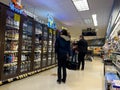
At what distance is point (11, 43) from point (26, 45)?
29.9 inches

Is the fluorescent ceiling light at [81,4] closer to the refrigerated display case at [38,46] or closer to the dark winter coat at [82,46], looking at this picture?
the dark winter coat at [82,46]

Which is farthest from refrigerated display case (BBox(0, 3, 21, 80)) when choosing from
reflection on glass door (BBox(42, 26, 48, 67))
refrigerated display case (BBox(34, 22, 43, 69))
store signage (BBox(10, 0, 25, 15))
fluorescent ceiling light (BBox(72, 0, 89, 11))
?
fluorescent ceiling light (BBox(72, 0, 89, 11))

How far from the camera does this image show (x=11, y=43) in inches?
159

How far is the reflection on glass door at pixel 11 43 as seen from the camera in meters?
3.88

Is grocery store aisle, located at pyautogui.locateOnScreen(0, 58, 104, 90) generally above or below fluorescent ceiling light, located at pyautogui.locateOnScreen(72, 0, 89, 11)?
below

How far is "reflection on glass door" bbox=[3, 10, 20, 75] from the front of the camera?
12.7 feet

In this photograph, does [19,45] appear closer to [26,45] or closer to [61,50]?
[26,45]

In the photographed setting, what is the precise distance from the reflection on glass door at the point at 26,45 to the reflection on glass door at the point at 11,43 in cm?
38

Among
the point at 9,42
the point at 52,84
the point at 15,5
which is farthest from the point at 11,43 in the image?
the point at 52,84

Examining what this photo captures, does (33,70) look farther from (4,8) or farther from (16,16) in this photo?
(4,8)

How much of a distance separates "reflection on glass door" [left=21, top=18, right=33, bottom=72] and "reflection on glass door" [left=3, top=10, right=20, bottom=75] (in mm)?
381

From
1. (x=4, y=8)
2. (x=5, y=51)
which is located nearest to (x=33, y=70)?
(x=5, y=51)

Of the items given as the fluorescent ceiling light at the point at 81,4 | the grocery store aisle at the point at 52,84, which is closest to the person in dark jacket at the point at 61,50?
the grocery store aisle at the point at 52,84

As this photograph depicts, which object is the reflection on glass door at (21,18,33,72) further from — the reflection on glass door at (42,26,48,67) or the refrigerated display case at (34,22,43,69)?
the reflection on glass door at (42,26,48,67)
